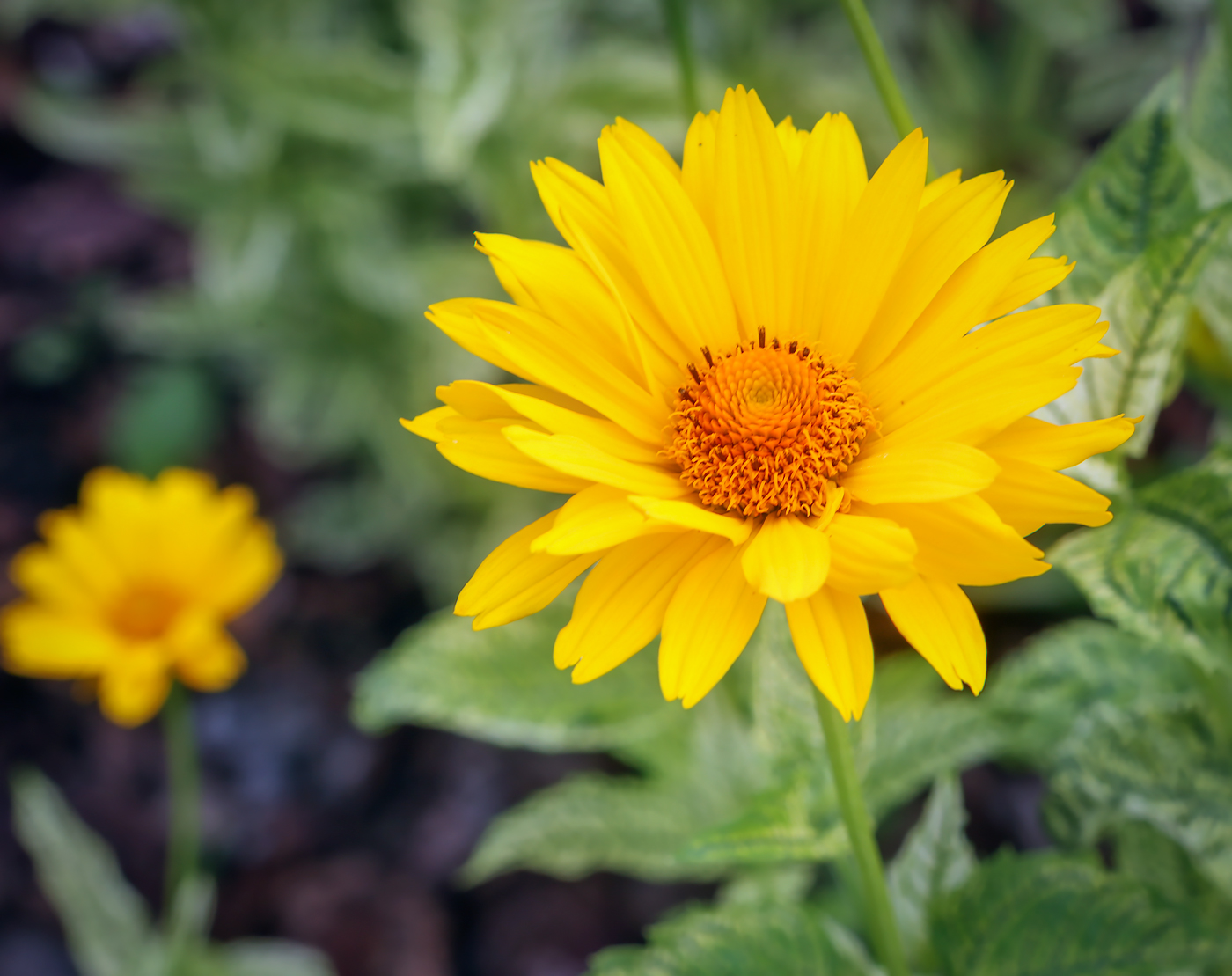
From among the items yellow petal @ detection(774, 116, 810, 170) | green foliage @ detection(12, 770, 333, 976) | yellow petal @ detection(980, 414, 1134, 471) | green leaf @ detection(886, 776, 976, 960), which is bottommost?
green foliage @ detection(12, 770, 333, 976)

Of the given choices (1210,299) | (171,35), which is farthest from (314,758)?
(171,35)

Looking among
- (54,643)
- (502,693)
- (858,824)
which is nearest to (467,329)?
(858,824)

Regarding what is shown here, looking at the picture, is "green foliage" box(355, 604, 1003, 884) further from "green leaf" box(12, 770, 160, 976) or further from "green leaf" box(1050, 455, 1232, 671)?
"green leaf" box(12, 770, 160, 976)

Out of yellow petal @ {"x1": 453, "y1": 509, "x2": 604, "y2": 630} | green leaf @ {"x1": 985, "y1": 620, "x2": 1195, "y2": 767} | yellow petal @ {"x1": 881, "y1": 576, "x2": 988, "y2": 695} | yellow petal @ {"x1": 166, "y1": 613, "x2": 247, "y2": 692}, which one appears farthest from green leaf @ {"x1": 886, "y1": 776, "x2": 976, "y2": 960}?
yellow petal @ {"x1": 166, "y1": 613, "x2": 247, "y2": 692}

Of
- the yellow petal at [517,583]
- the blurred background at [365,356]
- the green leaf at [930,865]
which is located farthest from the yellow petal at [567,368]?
the blurred background at [365,356]

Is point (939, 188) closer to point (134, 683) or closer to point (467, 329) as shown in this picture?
point (467, 329)

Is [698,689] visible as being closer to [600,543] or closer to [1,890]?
[600,543]
